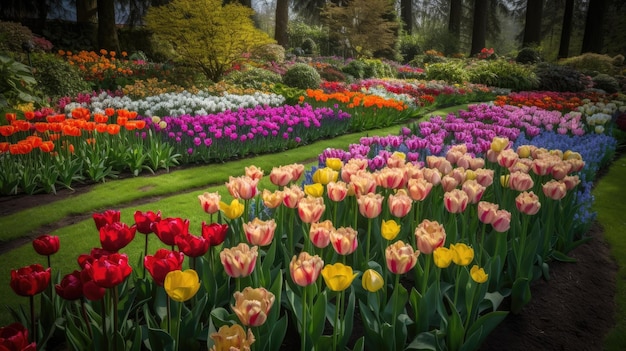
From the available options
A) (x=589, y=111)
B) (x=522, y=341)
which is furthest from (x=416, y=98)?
(x=522, y=341)

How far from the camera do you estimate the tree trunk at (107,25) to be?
641 inches

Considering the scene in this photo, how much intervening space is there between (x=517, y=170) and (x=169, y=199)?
11.8 feet

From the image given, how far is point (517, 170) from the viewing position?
298cm

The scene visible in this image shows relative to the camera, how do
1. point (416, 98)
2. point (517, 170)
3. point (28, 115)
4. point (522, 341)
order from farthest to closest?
point (416, 98)
point (28, 115)
point (517, 170)
point (522, 341)

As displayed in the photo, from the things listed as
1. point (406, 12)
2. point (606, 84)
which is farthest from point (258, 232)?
point (406, 12)

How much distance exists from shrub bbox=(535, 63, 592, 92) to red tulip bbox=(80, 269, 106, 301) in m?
21.0

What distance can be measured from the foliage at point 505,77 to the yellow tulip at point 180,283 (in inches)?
795

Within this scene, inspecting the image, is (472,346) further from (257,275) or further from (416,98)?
(416,98)

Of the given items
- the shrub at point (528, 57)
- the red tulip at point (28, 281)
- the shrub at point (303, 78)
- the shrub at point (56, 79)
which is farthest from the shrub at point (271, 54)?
the red tulip at point (28, 281)

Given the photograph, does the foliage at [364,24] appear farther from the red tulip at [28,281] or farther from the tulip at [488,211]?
the red tulip at [28,281]

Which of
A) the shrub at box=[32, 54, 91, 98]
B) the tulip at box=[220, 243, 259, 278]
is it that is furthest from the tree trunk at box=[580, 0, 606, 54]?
the tulip at box=[220, 243, 259, 278]

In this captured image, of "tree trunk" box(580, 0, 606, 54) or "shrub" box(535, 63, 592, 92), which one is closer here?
"shrub" box(535, 63, 592, 92)

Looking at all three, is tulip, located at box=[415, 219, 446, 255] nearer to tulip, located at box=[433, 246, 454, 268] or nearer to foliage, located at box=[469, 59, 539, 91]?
tulip, located at box=[433, 246, 454, 268]

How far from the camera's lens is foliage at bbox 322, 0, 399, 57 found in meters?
26.3
